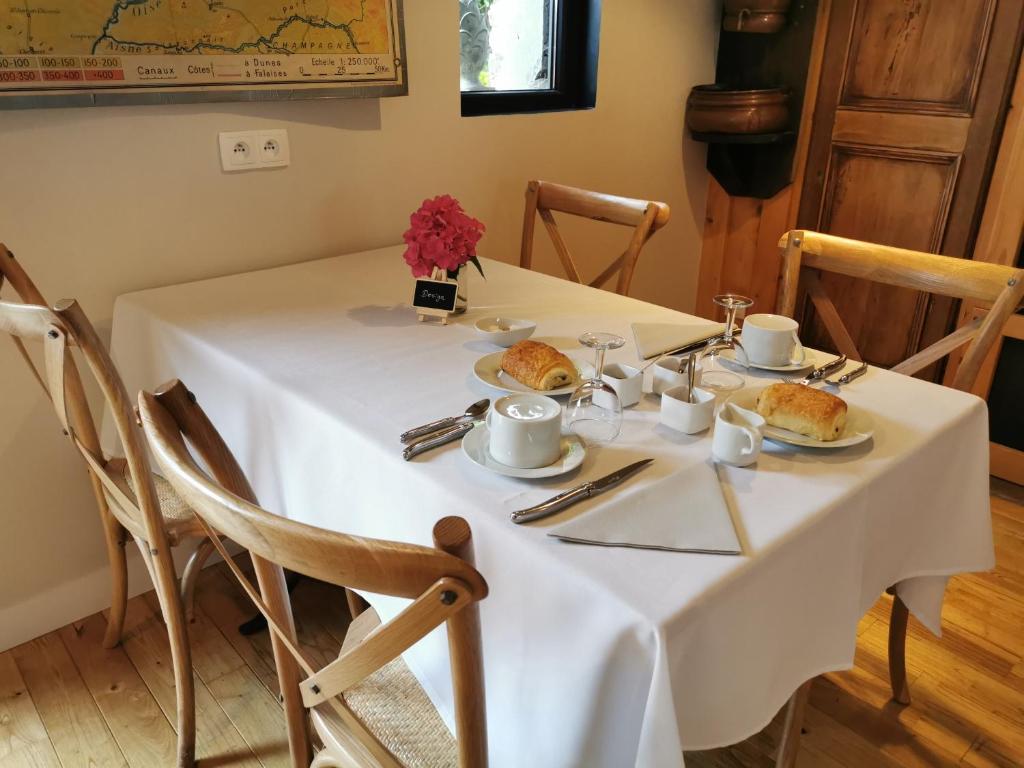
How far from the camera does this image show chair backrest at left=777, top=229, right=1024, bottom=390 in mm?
1420

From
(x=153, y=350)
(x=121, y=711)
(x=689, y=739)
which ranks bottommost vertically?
(x=121, y=711)

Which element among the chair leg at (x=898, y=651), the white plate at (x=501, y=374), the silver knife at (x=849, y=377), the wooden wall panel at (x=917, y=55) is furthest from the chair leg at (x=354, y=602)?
the wooden wall panel at (x=917, y=55)

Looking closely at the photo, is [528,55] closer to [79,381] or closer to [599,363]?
[599,363]

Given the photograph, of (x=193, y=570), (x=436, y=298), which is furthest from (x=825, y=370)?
(x=193, y=570)

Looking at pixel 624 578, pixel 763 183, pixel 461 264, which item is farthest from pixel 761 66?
pixel 624 578

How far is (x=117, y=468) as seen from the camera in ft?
5.28

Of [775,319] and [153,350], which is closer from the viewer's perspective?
[775,319]

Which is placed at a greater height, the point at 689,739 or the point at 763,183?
the point at 763,183

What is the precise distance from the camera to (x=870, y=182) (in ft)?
8.75

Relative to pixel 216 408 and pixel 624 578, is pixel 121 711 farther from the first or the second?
pixel 624 578

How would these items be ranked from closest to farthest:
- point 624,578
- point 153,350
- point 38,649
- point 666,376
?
1. point 624,578
2. point 666,376
3. point 153,350
4. point 38,649

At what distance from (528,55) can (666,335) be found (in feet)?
4.61

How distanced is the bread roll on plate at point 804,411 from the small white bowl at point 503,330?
485 mm

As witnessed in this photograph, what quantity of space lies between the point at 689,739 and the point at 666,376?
0.56 metres
